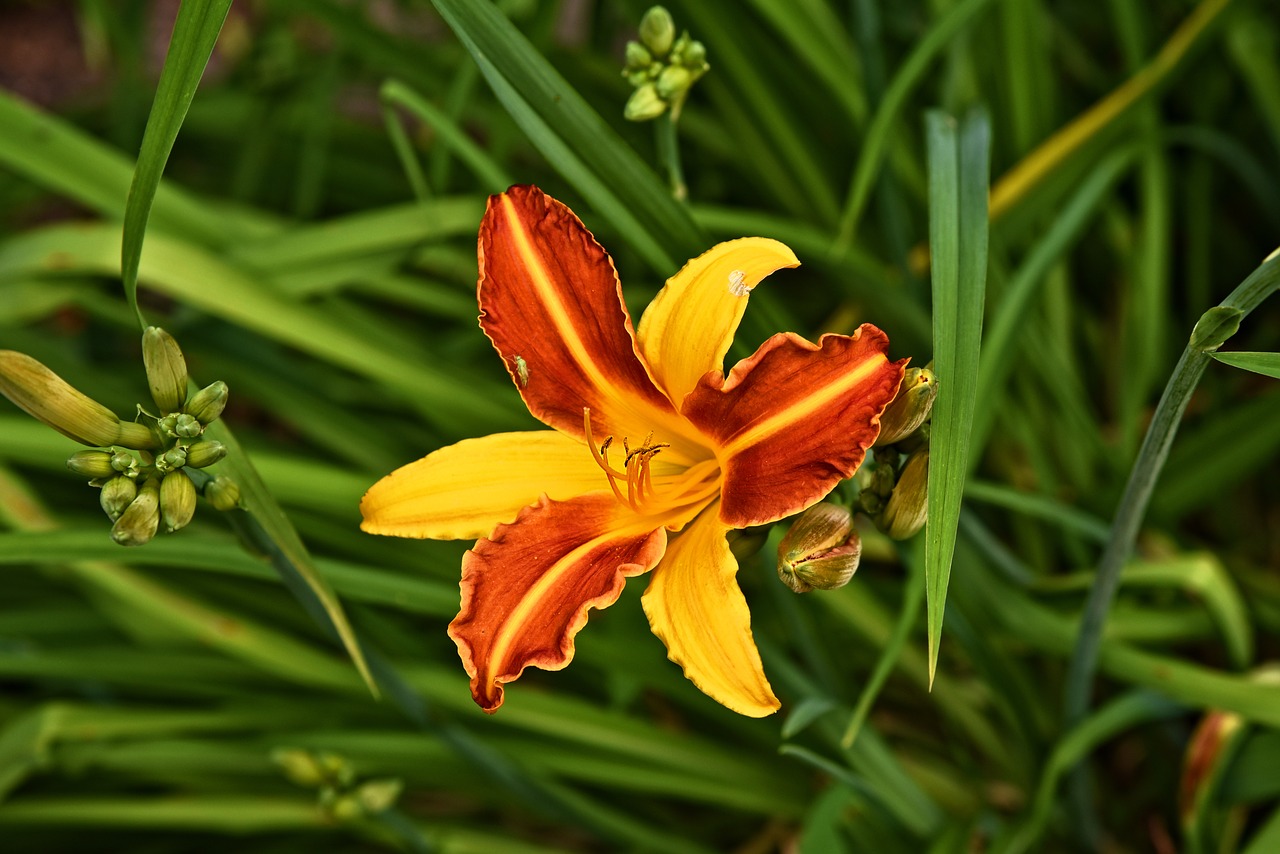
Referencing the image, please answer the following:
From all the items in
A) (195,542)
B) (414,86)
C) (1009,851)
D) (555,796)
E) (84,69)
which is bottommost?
(1009,851)

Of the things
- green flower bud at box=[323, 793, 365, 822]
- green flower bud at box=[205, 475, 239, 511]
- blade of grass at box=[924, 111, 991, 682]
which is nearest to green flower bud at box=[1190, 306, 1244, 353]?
blade of grass at box=[924, 111, 991, 682]

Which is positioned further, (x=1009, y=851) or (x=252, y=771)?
(x=252, y=771)

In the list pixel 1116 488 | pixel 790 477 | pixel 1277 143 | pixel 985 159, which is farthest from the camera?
pixel 1277 143

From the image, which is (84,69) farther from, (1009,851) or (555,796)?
(1009,851)

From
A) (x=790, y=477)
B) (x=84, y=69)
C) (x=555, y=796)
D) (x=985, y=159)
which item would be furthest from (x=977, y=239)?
(x=84, y=69)

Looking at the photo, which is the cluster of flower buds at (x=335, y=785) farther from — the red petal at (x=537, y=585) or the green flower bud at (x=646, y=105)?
the green flower bud at (x=646, y=105)

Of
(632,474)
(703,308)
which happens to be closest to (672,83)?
(703,308)

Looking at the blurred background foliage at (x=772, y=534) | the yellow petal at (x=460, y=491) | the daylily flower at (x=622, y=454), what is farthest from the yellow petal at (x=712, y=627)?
the blurred background foliage at (x=772, y=534)
